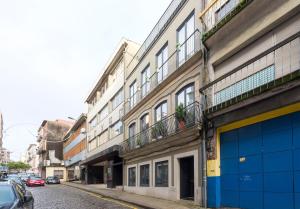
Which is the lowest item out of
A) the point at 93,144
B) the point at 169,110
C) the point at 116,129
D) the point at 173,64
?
the point at 93,144

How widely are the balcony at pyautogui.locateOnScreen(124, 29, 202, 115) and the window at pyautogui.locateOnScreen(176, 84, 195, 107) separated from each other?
1.06 metres

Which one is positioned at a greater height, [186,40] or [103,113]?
[186,40]

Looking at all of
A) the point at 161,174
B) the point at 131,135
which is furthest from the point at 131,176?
the point at 161,174

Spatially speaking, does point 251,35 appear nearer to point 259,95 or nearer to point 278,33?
point 278,33

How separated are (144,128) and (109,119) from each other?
14.7m

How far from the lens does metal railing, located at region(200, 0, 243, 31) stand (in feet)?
55.2

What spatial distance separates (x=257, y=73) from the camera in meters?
14.5

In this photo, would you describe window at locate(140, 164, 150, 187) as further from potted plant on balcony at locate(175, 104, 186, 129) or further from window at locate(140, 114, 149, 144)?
potted plant on balcony at locate(175, 104, 186, 129)

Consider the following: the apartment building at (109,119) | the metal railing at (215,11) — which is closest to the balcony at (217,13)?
the metal railing at (215,11)

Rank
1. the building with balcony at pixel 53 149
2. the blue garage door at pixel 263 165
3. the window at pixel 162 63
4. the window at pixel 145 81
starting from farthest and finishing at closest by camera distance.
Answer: the building with balcony at pixel 53 149 < the window at pixel 145 81 < the window at pixel 162 63 < the blue garage door at pixel 263 165

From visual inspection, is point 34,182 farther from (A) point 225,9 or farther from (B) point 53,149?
(B) point 53,149

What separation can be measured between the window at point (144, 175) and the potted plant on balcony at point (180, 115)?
23.9ft

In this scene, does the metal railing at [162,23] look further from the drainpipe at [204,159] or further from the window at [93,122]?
the window at [93,122]

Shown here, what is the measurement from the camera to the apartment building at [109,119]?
37125 mm
